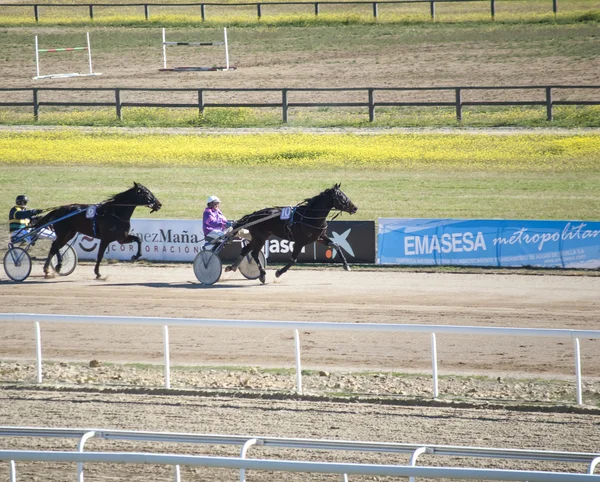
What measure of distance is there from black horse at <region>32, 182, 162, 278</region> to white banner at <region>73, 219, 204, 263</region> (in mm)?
2081

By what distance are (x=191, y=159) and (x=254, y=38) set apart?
53.3 ft

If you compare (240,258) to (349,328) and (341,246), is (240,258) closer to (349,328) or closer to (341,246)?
(341,246)

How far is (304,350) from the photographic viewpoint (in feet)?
44.4

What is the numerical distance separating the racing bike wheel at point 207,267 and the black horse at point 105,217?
3.79ft

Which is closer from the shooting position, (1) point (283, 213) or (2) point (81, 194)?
(1) point (283, 213)

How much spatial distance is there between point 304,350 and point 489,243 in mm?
6870

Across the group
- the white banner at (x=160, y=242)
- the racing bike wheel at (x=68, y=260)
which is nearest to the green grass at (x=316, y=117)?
the white banner at (x=160, y=242)

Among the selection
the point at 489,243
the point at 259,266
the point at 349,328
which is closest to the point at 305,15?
the point at 489,243

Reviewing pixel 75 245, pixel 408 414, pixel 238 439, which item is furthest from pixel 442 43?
pixel 238 439

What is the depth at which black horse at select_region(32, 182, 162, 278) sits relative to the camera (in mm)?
18281

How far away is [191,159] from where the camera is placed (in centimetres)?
3105

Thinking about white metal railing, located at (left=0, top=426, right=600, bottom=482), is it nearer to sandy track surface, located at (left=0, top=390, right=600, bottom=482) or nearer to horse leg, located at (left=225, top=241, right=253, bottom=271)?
sandy track surface, located at (left=0, top=390, right=600, bottom=482)

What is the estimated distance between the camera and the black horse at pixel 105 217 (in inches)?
720

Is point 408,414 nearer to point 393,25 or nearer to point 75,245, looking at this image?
point 75,245
